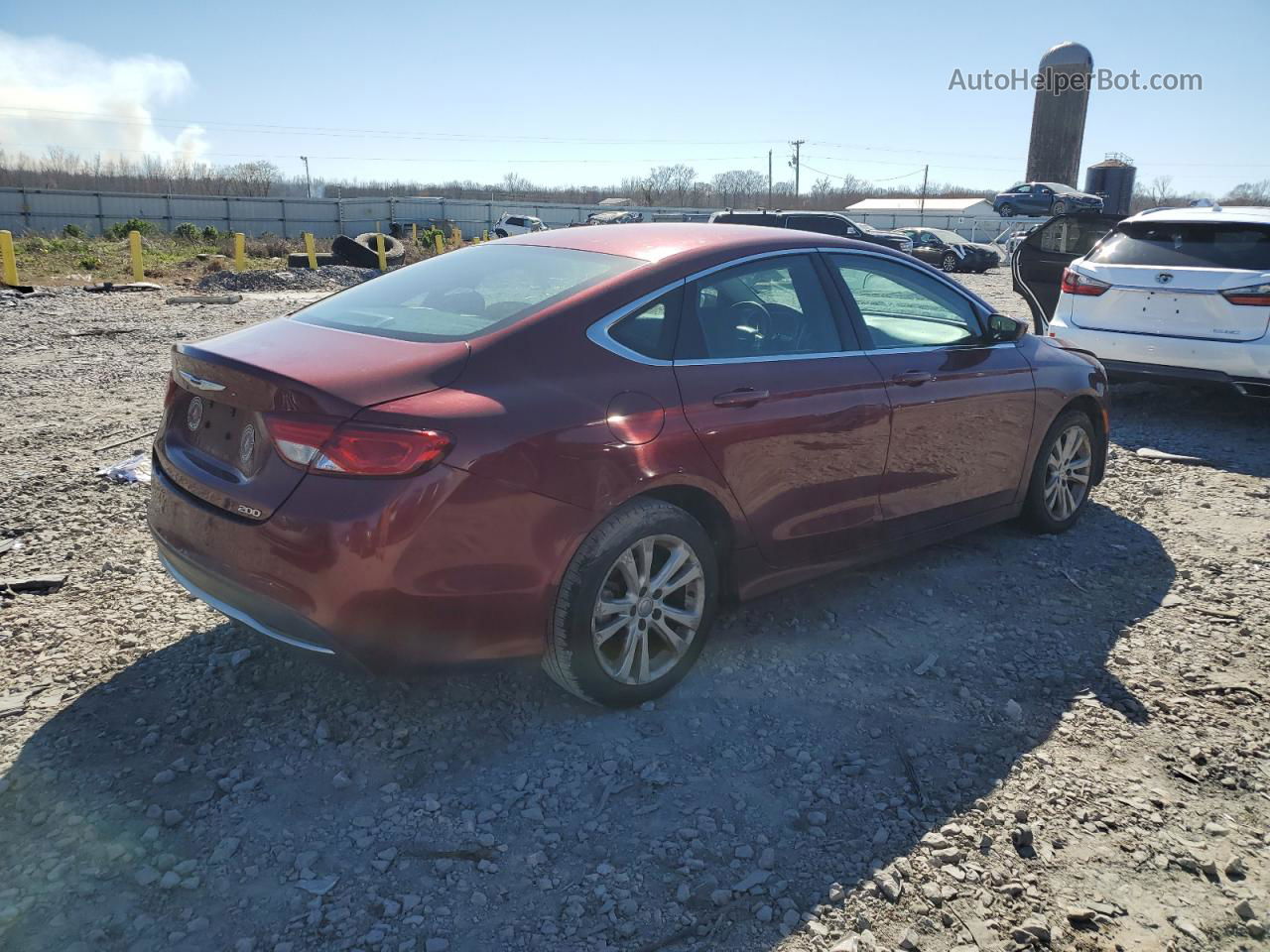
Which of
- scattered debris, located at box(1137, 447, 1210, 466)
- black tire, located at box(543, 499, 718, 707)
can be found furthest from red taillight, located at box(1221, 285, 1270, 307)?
black tire, located at box(543, 499, 718, 707)

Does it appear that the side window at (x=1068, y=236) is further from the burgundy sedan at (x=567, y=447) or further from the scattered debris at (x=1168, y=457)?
the burgundy sedan at (x=567, y=447)

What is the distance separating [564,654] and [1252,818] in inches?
83.2

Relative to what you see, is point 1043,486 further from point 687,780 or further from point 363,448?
point 363,448

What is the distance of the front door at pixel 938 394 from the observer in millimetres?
4051

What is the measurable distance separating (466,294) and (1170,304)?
6127mm

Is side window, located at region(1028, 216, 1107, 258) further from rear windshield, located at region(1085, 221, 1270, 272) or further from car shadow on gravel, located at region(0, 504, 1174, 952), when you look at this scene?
car shadow on gravel, located at region(0, 504, 1174, 952)

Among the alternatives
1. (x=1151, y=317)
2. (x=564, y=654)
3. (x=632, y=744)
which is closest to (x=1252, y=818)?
(x=632, y=744)

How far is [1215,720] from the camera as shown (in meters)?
3.37

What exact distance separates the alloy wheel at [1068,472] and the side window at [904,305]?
972 millimetres

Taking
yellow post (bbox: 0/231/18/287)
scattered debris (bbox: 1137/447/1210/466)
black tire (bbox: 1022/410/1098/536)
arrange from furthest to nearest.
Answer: yellow post (bbox: 0/231/18/287)
scattered debris (bbox: 1137/447/1210/466)
black tire (bbox: 1022/410/1098/536)

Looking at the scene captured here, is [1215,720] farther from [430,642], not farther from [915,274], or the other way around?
[430,642]

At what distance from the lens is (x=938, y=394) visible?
4.20m

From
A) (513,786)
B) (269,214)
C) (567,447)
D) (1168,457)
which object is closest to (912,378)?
(567,447)

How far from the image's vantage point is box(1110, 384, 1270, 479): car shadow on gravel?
22.8ft
